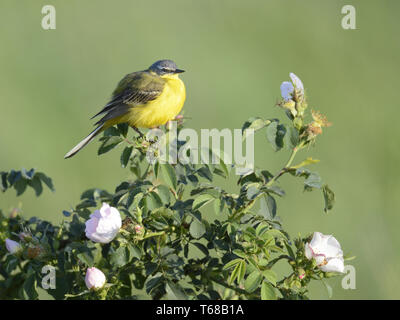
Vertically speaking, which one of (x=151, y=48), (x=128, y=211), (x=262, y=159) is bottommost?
(x=262, y=159)

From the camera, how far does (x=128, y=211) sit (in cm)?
216

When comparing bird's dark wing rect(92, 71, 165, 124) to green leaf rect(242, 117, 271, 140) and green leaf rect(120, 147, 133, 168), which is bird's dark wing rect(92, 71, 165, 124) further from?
green leaf rect(242, 117, 271, 140)

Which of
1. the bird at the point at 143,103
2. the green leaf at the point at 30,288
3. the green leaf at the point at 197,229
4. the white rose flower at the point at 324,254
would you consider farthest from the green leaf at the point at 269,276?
the bird at the point at 143,103

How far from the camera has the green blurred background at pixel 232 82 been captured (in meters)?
4.85

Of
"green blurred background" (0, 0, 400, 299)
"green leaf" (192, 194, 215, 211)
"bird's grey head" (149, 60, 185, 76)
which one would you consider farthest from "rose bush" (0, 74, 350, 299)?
"green blurred background" (0, 0, 400, 299)

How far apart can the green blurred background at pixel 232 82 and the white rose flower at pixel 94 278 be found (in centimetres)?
246

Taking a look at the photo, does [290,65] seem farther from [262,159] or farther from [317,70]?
[262,159]

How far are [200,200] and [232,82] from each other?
13.3 feet

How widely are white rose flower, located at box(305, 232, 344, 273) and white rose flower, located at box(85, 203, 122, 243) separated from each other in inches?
26.9

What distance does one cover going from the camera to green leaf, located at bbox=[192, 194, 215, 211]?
6.93ft

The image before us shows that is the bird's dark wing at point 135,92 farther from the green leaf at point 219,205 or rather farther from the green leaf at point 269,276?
the green leaf at point 269,276
